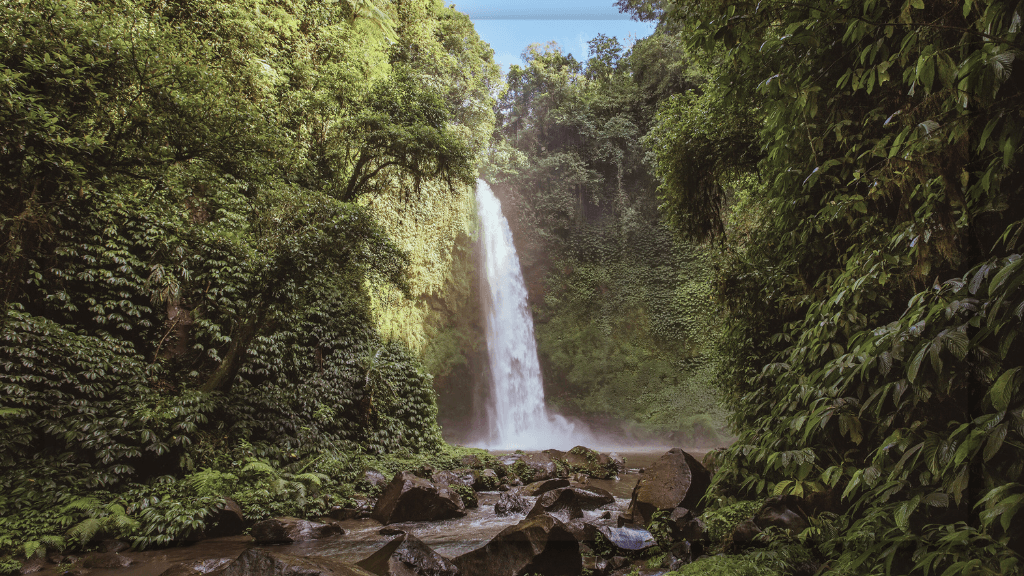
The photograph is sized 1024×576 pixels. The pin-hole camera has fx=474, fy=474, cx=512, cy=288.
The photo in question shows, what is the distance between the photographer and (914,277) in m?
1.87

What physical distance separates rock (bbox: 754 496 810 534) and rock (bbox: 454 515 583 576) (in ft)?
3.70

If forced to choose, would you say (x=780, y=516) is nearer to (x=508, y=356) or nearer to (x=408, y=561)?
(x=408, y=561)

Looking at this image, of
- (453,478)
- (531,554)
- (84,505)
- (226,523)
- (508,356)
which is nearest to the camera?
(531,554)

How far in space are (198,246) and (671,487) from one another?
5.98 m

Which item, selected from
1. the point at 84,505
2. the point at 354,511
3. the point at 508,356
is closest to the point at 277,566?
the point at 84,505

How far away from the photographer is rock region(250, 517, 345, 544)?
396cm

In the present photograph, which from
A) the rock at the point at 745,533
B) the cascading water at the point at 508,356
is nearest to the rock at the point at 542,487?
the rock at the point at 745,533

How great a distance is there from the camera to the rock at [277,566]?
2.51 metres

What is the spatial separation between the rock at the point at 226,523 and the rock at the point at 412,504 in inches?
49.4

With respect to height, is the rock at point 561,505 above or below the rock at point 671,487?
below

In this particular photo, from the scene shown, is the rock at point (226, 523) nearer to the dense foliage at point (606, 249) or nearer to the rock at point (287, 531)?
the rock at point (287, 531)

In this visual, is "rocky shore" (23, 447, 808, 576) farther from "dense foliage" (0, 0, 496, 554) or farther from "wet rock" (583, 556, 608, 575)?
"dense foliage" (0, 0, 496, 554)

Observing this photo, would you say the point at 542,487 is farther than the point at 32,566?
Yes

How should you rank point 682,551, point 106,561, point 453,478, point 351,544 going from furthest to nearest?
point 453,478 < point 351,544 < point 106,561 < point 682,551
